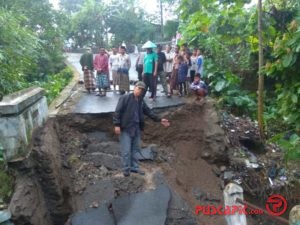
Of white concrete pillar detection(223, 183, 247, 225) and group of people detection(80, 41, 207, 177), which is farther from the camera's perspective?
group of people detection(80, 41, 207, 177)

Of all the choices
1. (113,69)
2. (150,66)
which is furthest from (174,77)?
(113,69)

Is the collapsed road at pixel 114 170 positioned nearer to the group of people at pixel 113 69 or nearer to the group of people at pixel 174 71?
the group of people at pixel 174 71

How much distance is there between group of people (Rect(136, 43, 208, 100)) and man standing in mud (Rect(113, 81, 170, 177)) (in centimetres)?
350

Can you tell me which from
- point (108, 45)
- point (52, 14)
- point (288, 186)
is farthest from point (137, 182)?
point (108, 45)

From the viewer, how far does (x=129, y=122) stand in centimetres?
639

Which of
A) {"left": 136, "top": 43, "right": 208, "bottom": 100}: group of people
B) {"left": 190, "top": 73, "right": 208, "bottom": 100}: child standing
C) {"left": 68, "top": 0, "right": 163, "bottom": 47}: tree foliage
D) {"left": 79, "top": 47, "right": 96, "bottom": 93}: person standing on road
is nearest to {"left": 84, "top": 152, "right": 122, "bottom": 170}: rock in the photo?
{"left": 136, "top": 43, "right": 208, "bottom": 100}: group of people

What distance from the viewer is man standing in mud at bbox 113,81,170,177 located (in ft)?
20.8

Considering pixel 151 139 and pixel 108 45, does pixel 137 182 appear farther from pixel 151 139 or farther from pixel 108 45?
pixel 108 45

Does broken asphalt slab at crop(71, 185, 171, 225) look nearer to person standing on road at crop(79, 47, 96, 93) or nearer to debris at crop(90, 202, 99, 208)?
debris at crop(90, 202, 99, 208)

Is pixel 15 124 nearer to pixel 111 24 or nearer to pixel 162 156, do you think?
pixel 162 156

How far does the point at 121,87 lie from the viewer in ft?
36.9

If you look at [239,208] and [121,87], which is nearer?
[239,208]

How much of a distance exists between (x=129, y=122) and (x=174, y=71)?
4676mm

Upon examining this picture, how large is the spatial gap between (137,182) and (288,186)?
380 centimetres
